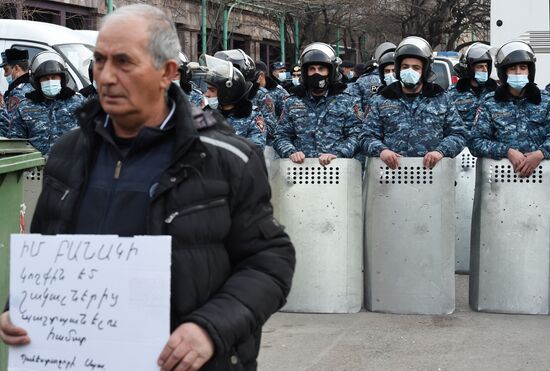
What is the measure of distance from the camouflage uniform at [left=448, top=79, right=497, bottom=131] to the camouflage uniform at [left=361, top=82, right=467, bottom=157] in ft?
8.35

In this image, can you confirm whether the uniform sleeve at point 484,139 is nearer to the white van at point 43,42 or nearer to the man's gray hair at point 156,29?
the man's gray hair at point 156,29

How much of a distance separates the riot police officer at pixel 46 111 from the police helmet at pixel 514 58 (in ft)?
13.1

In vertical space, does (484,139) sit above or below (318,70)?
below

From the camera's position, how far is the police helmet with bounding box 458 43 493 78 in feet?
38.9

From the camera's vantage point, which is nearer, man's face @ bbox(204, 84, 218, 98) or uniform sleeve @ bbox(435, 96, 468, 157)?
uniform sleeve @ bbox(435, 96, 468, 157)

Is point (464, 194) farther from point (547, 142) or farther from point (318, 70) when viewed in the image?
point (318, 70)

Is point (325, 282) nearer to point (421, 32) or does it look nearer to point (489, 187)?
point (489, 187)

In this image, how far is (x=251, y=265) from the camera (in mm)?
2943

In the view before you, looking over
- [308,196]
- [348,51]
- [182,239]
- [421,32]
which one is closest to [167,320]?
[182,239]

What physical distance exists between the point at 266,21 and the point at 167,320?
35.7 meters

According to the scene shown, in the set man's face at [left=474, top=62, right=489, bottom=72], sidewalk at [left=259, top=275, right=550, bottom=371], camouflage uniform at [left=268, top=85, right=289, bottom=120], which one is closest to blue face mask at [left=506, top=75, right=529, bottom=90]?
sidewalk at [left=259, top=275, right=550, bottom=371]

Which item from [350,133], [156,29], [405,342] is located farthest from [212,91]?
[156,29]

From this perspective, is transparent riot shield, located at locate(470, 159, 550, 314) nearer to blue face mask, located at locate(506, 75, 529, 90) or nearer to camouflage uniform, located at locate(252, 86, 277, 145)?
blue face mask, located at locate(506, 75, 529, 90)

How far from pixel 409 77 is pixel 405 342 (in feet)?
6.95
